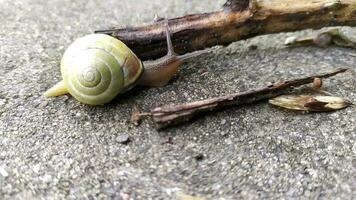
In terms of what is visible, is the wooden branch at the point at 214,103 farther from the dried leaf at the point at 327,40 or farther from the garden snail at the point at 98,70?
the dried leaf at the point at 327,40

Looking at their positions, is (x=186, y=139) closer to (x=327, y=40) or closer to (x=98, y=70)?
(x=98, y=70)

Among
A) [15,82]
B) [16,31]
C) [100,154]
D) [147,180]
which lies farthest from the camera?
[16,31]

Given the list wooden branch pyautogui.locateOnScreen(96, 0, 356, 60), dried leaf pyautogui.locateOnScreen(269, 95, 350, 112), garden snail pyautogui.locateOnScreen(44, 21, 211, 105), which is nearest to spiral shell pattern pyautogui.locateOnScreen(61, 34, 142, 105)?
garden snail pyautogui.locateOnScreen(44, 21, 211, 105)

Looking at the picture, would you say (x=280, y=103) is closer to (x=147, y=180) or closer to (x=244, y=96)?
(x=244, y=96)

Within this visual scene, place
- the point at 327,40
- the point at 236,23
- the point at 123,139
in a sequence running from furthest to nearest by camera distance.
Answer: the point at 327,40
the point at 236,23
the point at 123,139

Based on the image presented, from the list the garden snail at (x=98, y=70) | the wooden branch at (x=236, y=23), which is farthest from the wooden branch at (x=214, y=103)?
the wooden branch at (x=236, y=23)

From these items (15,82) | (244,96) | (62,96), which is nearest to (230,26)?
(244,96)

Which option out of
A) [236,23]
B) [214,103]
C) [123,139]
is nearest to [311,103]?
[214,103]
